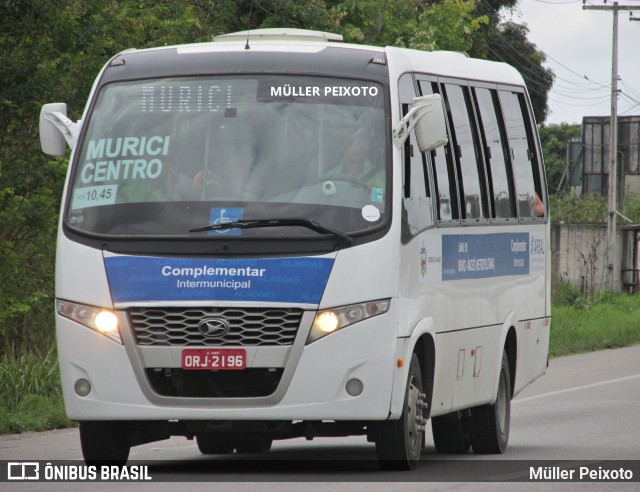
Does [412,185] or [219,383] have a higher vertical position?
[412,185]

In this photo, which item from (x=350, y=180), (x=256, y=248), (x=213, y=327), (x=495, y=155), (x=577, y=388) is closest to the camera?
(x=213, y=327)

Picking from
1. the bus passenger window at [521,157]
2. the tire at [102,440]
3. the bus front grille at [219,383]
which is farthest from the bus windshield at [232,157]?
the bus passenger window at [521,157]

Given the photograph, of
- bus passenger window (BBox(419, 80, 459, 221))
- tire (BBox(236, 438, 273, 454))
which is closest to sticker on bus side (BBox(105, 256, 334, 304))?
bus passenger window (BBox(419, 80, 459, 221))

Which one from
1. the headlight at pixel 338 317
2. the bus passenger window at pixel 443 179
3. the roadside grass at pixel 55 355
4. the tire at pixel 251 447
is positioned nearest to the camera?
the headlight at pixel 338 317

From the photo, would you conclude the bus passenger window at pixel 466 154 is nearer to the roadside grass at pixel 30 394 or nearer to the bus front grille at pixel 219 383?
the bus front grille at pixel 219 383

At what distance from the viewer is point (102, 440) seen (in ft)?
35.4

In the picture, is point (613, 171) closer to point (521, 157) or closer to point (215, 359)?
point (521, 157)

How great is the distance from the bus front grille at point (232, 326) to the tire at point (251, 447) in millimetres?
2177

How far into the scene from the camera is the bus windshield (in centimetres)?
1043

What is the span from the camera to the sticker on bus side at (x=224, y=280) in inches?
399

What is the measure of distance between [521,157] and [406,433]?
15.4 feet

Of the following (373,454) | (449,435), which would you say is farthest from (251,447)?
(449,435)

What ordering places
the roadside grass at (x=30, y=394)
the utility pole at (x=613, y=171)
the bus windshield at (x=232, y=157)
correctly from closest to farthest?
the bus windshield at (x=232, y=157), the roadside grass at (x=30, y=394), the utility pole at (x=613, y=171)

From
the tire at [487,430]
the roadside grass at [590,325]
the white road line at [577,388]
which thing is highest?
the tire at [487,430]
